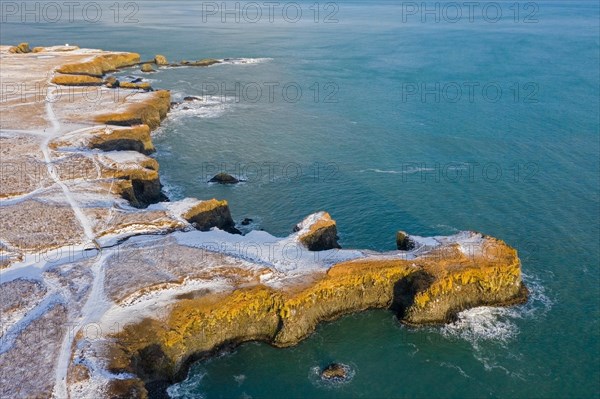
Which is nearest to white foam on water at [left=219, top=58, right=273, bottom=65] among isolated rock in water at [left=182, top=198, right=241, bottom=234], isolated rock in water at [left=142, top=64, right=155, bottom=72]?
isolated rock in water at [left=142, top=64, right=155, bottom=72]

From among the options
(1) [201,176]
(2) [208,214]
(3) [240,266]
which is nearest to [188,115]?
(1) [201,176]

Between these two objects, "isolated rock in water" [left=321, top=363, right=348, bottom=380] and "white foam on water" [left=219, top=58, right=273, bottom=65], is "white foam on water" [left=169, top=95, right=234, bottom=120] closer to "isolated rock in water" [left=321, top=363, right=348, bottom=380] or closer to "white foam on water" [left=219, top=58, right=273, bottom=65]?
"white foam on water" [left=219, top=58, right=273, bottom=65]

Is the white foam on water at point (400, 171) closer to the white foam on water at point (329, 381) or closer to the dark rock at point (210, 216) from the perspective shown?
the dark rock at point (210, 216)

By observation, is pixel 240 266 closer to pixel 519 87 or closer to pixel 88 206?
pixel 88 206

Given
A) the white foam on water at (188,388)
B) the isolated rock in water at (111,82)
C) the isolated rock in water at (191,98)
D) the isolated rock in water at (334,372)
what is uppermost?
the isolated rock in water at (111,82)

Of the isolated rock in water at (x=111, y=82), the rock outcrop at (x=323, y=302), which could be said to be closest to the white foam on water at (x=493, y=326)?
the rock outcrop at (x=323, y=302)

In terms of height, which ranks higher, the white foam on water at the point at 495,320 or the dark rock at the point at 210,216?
the dark rock at the point at 210,216
